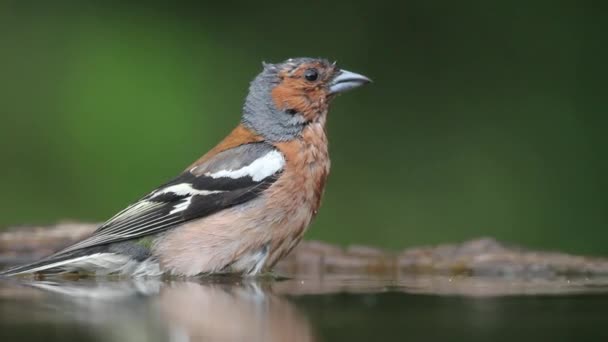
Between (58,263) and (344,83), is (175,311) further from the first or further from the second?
(344,83)

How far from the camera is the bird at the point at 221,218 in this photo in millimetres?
→ 4109

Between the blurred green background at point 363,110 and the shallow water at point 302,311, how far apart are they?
11.3 ft

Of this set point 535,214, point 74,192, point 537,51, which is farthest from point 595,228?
point 74,192

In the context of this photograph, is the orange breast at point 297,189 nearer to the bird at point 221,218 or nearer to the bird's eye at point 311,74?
the bird at point 221,218

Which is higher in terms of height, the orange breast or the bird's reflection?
the orange breast

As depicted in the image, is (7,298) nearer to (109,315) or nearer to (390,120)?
(109,315)

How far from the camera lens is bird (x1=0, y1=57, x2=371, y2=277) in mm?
4109

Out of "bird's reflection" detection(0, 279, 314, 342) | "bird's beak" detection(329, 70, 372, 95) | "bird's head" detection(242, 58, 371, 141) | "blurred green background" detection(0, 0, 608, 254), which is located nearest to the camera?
"bird's reflection" detection(0, 279, 314, 342)

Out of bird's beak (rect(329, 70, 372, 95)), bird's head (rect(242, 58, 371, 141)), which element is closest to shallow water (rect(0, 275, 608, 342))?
bird's head (rect(242, 58, 371, 141))

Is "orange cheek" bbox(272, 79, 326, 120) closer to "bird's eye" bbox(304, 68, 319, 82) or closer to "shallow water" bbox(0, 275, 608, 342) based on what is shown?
"bird's eye" bbox(304, 68, 319, 82)

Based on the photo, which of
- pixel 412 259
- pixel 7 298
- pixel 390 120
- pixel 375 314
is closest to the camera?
pixel 375 314

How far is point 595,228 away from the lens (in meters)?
6.70

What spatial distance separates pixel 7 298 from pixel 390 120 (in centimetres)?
476

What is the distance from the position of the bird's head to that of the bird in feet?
0.30
